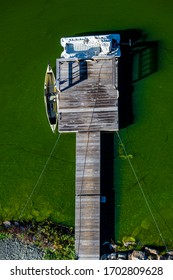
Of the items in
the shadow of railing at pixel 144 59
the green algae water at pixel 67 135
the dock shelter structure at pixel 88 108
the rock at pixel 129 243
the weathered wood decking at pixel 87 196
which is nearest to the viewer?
the weathered wood decking at pixel 87 196

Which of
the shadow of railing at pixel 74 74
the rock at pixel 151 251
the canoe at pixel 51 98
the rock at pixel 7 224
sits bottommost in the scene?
the rock at pixel 151 251

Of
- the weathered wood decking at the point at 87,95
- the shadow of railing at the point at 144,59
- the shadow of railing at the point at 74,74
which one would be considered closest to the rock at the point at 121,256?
the weathered wood decking at the point at 87,95

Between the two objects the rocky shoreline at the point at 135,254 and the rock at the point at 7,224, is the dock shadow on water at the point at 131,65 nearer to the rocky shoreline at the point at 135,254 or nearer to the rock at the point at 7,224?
the rocky shoreline at the point at 135,254

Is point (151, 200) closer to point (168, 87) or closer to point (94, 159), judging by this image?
point (94, 159)

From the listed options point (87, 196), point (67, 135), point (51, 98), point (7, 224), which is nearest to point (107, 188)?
point (87, 196)

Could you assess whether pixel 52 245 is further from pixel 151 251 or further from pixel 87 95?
pixel 87 95

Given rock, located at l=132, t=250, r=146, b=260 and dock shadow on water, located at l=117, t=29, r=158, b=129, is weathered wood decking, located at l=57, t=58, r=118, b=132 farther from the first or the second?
rock, located at l=132, t=250, r=146, b=260
